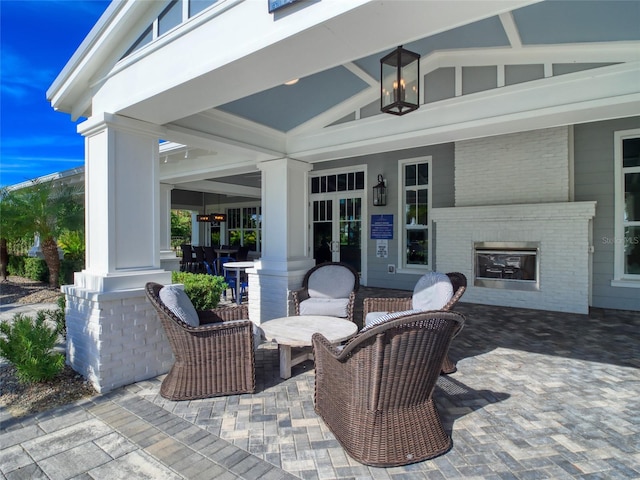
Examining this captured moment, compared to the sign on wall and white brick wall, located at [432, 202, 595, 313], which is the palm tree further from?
white brick wall, located at [432, 202, 595, 313]

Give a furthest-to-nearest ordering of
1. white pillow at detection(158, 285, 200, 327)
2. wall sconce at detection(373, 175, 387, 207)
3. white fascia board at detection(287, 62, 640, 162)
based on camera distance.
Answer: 1. wall sconce at detection(373, 175, 387, 207)
2. white fascia board at detection(287, 62, 640, 162)
3. white pillow at detection(158, 285, 200, 327)

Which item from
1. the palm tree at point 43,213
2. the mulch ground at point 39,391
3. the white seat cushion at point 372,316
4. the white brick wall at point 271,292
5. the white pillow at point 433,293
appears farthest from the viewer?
Answer: the palm tree at point 43,213

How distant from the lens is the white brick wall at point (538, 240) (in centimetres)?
618

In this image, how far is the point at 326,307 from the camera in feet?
15.7

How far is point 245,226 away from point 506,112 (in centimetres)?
1159

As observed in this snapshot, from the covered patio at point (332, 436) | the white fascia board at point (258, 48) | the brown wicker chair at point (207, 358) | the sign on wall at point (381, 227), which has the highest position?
the white fascia board at point (258, 48)

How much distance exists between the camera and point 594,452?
2.32 m

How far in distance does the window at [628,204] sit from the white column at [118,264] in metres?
6.90

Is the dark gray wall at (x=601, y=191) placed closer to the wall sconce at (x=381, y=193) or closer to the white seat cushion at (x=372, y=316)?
the wall sconce at (x=381, y=193)

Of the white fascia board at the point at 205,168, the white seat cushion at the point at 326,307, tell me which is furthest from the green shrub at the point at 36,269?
the white seat cushion at the point at 326,307

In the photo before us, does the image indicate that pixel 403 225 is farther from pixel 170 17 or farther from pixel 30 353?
pixel 30 353

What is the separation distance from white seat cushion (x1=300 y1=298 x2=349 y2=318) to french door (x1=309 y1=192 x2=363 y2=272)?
4206 millimetres

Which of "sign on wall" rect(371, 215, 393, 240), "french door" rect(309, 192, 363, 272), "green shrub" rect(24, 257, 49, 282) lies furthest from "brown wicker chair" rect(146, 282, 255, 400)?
"green shrub" rect(24, 257, 49, 282)

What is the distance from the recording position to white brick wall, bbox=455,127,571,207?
6.40 m
